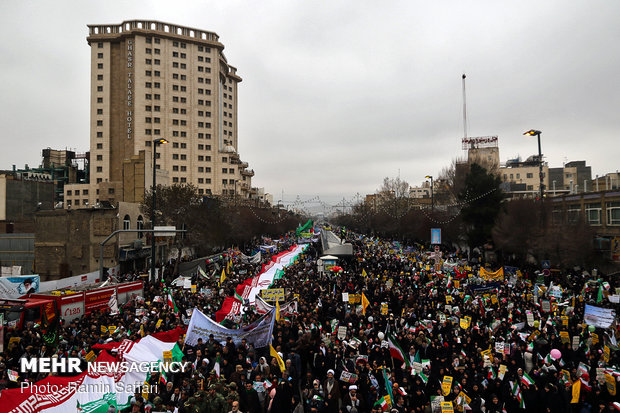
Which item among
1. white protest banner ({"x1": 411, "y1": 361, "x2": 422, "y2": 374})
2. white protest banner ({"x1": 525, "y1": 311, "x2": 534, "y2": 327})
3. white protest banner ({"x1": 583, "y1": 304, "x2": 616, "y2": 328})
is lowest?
white protest banner ({"x1": 411, "y1": 361, "x2": 422, "y2": 374})

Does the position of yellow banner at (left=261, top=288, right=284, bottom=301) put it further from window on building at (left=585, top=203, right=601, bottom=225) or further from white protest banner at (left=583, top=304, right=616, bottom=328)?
window on building at (left=585, top=203, right=601, bottom=225)

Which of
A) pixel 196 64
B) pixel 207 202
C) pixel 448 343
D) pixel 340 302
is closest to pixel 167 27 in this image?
pixel 196 64

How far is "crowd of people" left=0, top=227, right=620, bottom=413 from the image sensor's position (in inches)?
333

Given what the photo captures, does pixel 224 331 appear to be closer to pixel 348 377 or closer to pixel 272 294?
pixel 272 294

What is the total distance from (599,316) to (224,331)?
11.6m

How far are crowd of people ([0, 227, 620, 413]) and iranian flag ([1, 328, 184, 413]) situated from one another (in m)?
0.70

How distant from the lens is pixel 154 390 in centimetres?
882

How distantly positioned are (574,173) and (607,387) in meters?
89.6

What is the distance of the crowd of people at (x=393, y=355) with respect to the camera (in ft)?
27.8

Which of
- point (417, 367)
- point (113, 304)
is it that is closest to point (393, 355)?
point (417, 367)

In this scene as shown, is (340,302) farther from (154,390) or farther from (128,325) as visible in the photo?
(154,390)

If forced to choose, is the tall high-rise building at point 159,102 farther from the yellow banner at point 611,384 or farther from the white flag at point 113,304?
the yellow banner at point 611,384

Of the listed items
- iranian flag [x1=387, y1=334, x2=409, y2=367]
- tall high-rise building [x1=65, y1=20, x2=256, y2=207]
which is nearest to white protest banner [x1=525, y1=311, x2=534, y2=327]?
iranian flag [x1=387, y1=334, x2=409, y2=367]

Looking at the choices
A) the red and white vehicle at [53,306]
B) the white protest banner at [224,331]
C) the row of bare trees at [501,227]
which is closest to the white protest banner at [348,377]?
the white protest banner at [224,331]
